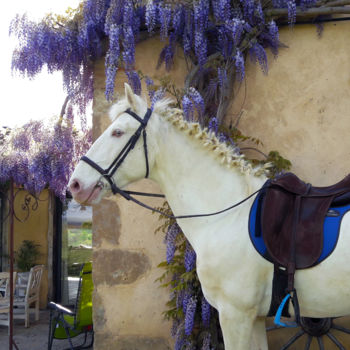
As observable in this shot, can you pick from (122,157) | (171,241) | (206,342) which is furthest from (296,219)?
(206,342)

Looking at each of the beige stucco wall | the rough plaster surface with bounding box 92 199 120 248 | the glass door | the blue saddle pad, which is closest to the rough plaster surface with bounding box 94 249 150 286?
the beige stucco wall

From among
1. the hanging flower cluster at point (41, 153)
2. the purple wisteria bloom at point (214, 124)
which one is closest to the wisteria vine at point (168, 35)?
the purple wisteria bloom at point (214, 124)

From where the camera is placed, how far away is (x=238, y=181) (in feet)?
8.39

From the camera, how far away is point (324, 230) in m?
2.23

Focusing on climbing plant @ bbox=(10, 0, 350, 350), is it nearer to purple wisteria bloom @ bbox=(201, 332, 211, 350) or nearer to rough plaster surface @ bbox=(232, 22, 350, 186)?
purple wisteria bloom @ bbox=(201, 332, 211, 350)

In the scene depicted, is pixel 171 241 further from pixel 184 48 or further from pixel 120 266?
pixel 184 48

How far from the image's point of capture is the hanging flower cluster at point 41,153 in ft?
17.0

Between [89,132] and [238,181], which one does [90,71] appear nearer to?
[89,132]

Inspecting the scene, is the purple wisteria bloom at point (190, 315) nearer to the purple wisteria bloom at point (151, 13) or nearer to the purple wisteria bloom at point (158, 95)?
the purple wisteria bloom at point (158, 95)

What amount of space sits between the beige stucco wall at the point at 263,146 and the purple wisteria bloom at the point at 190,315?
650mm

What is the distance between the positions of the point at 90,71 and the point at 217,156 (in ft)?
7.54

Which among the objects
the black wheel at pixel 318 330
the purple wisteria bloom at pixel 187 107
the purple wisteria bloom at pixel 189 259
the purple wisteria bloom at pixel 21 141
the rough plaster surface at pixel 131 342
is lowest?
the rough plaster surface at pixel 131 342

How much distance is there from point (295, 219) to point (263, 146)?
1.65m

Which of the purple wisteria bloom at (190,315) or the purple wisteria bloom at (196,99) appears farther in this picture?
the purple wisteria bloom at (196,99)
